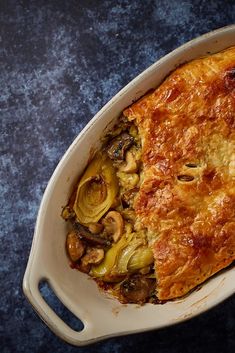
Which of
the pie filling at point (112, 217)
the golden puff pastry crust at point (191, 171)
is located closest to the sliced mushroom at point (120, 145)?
the pie filling at point (112, 217)

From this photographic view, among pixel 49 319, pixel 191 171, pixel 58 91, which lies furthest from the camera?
pixel 58 91

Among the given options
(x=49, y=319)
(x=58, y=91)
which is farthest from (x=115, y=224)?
(x=58, y=91)

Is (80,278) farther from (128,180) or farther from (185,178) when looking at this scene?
(185,178)

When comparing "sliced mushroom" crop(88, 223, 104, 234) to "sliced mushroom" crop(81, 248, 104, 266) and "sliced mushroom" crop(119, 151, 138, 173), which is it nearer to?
"sliced mushroom" crop(81, 248, 104, 266)

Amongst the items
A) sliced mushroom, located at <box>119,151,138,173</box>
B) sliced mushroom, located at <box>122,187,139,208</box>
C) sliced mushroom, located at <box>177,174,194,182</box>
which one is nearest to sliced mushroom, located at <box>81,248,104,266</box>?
sliced mushroom, located at <box>122,187,139,208</box>

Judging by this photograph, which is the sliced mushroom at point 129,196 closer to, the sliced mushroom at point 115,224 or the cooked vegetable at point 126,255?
the sliced mushroom at point 115,224

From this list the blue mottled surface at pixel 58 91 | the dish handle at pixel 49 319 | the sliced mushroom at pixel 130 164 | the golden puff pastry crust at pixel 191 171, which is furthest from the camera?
the blue mottled surface at pixel 58 91
